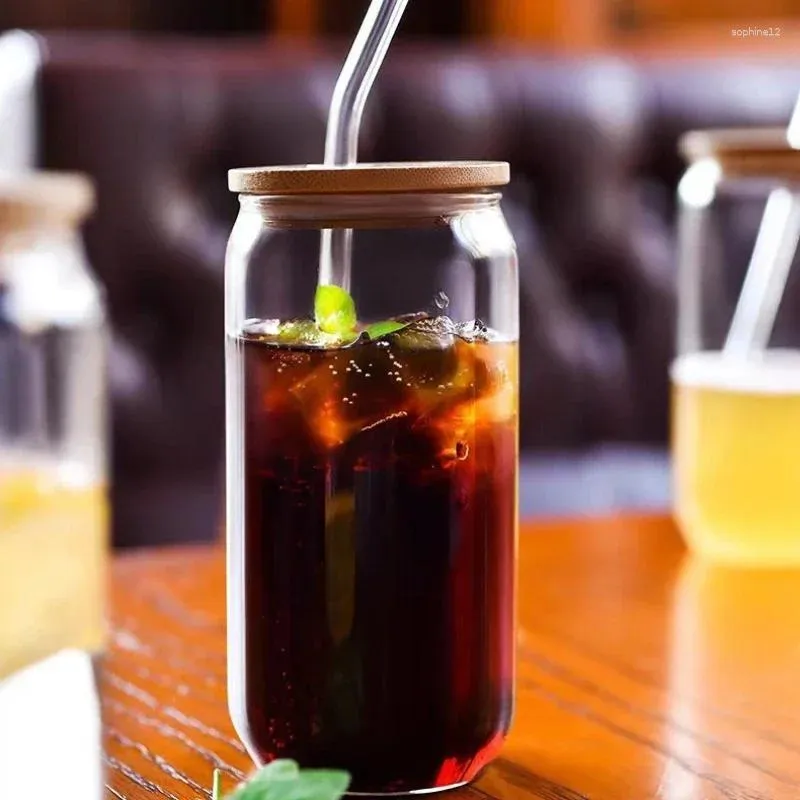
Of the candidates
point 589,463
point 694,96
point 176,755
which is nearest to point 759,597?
point 176,755

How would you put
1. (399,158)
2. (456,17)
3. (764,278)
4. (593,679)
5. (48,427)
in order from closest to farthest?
(593,679), (48,427), (764,278), (399,158), (456,17)

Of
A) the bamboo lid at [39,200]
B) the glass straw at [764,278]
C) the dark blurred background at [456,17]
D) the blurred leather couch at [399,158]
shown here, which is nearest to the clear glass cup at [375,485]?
the bamboo lid at [39,200]

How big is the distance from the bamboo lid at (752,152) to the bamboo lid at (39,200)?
486 millimetres

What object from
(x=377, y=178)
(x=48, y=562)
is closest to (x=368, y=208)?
(x=377, y=178)

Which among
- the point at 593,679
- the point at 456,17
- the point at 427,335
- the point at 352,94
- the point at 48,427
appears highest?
the point at 456,17

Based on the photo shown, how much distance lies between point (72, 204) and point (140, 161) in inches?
34.8

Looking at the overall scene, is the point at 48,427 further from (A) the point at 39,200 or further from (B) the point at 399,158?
(B) the point at 399,158

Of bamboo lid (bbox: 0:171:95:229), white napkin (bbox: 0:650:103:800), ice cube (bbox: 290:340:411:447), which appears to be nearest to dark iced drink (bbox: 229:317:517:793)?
ice cube (bbox: 290:340:411:447)

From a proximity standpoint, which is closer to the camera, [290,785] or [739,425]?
[290,785]

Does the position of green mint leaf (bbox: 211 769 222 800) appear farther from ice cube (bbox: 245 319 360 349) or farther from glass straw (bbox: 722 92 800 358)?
glass straw (bbox: 722 92 800 358)

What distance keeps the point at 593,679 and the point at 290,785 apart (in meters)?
0.33

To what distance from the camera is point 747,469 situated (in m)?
1.14

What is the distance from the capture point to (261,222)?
69 cm

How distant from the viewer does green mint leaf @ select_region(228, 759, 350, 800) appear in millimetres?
574
